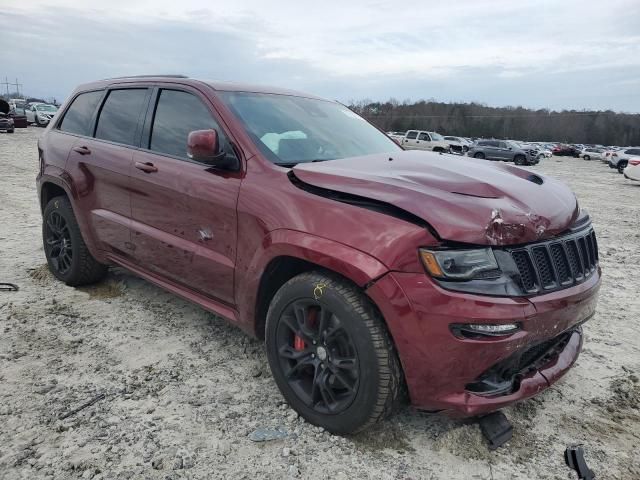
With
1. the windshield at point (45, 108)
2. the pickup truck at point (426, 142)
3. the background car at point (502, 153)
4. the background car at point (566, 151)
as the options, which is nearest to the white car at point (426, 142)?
the pickup truck at point (426, 142)

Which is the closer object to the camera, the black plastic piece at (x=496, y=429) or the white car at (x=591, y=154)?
the black plastic piece at (x=496, y=429)

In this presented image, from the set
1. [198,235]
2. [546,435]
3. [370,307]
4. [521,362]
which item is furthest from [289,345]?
[546,435]

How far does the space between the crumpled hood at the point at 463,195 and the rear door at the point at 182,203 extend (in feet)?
1.95

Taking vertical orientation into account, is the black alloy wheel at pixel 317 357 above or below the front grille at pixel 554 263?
below

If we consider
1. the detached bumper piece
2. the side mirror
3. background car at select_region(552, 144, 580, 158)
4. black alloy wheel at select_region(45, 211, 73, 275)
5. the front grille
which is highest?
the side mirror

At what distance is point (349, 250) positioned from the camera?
2334 mm

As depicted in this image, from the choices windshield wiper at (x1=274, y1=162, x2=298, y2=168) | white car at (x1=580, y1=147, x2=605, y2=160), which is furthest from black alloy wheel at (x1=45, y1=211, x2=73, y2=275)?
white car at (x1=580, y1=147, x2=605, y2=160)

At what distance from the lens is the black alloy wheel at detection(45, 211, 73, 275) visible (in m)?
4.44

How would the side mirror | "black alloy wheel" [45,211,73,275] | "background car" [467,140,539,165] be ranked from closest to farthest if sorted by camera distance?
the side mirror, "black alloy wheel" [45,211,73,275], "background car" [467,140,539,165]

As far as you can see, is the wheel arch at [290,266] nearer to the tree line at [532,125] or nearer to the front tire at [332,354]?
the front tire at [332,354]

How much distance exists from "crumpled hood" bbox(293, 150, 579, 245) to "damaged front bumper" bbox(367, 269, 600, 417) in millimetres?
272

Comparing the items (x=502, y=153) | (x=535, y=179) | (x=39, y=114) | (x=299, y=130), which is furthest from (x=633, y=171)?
(x=39, y=114)

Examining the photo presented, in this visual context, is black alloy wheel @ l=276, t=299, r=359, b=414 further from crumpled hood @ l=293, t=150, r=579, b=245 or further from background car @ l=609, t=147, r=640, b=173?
background car @ l=609, t=147, r=640, b=173

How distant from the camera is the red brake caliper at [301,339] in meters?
2.60
